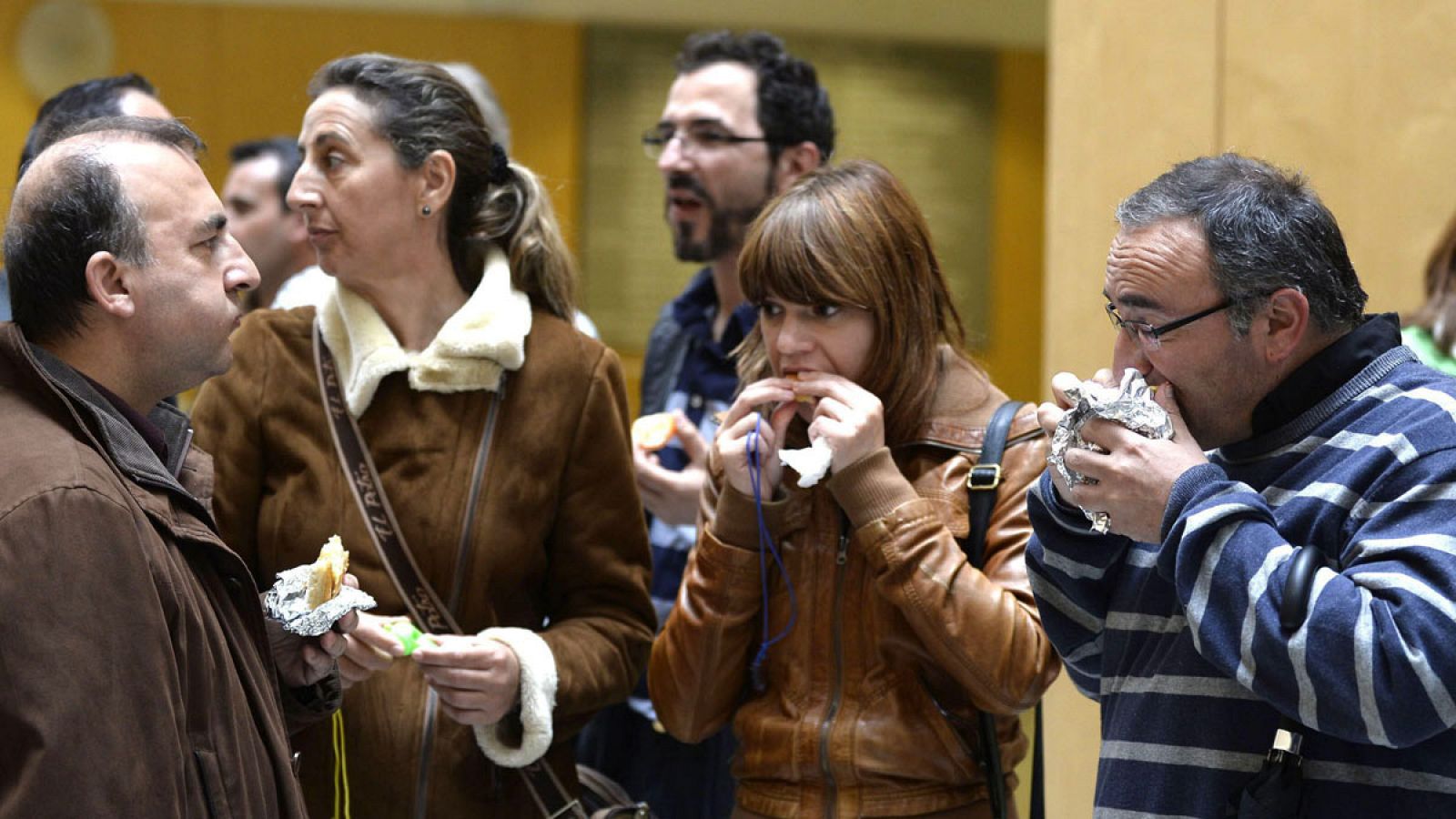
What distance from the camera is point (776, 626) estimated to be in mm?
2803

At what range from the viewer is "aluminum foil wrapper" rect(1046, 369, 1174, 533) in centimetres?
217

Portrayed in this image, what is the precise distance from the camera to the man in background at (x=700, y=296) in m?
3.58

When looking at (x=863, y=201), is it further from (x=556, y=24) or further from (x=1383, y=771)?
(x=556, y=24)

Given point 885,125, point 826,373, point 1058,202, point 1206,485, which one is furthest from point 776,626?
point 885,125

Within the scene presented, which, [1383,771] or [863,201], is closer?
[1383,771]

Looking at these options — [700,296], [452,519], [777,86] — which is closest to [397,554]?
[452,519]

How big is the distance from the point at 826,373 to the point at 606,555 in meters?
0.58

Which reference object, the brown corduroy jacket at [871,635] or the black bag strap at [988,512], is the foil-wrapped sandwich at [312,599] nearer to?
the brown corduroy jacket at [871,635]

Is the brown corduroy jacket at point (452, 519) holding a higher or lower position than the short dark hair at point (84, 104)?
lower

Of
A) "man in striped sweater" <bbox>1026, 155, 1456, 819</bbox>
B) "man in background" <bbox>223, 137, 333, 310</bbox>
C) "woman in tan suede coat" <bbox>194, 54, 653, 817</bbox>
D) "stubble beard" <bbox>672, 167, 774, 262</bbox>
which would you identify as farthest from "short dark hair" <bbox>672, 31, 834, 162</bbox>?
"man in striped sweater" <bbox>1026, 155, 1456, 819</bbox>

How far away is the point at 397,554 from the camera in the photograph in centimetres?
296

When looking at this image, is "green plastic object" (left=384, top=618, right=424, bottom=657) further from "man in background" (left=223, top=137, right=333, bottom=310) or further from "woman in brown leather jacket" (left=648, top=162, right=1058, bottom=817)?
"man in background" (left=223, top=137, right=333, bottom=310)

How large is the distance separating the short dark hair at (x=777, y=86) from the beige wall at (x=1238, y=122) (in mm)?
925

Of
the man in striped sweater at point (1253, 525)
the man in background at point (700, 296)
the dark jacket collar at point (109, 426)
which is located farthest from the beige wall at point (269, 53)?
the man in striped sweater at point (1253, 525)
